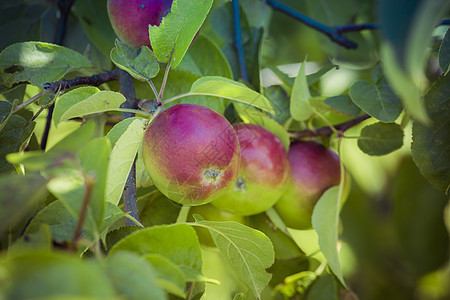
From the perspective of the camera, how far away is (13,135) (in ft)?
2.21

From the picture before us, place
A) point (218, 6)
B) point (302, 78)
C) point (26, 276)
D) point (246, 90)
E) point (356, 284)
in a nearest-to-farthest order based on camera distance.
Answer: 1. point (26, 276)
2. point (246, 90)
3. point (302, 78)
4. point (218, 6)
5. point (356, 284)

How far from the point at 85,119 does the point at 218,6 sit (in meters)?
0.48

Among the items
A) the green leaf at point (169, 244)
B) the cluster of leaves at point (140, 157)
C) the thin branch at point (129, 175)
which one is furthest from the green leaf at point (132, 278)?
the thin branch at point (129, 175)

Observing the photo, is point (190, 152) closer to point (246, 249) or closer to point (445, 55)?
point (246, 249)

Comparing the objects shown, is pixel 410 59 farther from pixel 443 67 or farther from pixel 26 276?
pixel 443 67

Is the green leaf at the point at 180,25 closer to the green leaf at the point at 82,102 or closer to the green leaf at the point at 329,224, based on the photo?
the green leaf at the point at 82,102

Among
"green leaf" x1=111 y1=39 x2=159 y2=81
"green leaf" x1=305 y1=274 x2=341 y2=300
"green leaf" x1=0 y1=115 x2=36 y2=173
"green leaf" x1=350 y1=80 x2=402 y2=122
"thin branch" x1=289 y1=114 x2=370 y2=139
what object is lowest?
"green leaf" x1=305 y1=274 x2=341 y2=300

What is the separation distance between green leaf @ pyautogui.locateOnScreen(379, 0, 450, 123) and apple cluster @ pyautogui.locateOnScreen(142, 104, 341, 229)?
29 cm

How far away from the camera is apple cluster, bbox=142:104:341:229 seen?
567mm

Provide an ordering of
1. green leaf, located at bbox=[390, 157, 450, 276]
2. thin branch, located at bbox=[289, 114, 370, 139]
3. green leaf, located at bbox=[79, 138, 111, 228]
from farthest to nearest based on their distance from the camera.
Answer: green leaf, located at bbox=[390, 157, 450, 276] < thin branch, located at bbox=[289, 114, 370, 139] < green leaf, located at bbox=[79, 138, 111, 228]

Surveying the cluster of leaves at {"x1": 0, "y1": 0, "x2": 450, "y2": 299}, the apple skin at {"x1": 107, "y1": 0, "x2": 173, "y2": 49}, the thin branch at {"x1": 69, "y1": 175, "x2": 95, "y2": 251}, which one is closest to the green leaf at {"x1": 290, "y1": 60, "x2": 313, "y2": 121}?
the cluster of leaves at {"x1": 0, "y1": 0, "x2": 450, "y2": 299}

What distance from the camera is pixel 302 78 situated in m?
0.73

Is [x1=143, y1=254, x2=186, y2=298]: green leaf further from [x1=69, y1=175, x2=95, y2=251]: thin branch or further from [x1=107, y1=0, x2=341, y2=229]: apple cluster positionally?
[x1=107, y1=0, x2=341, y2=229]: apple cluster

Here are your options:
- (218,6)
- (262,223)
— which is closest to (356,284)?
(262,223)
